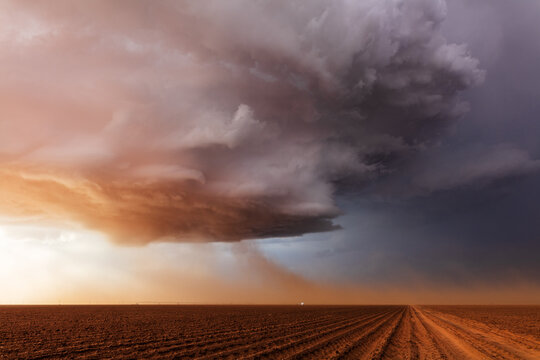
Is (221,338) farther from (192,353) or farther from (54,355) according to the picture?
(54,355)

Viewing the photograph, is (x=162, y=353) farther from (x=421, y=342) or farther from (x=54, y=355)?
(x=421, y=342)

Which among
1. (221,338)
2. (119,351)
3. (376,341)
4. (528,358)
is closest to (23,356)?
(119,351)

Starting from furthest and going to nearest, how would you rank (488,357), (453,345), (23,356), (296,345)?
1. (453,345)
2. (296,345)
3. (488,357)
4. (23,356)

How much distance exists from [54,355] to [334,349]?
15.4 metres

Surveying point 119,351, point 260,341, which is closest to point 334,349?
point 260,341

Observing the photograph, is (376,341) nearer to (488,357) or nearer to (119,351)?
(488,357)

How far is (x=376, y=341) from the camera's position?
27562 millimetres

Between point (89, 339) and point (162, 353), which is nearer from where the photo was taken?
point (162, 353)

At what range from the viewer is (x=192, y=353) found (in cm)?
2111

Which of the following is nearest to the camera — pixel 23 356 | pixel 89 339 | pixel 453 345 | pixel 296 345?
pixel 23 356

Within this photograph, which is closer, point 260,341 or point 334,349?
point 334,349

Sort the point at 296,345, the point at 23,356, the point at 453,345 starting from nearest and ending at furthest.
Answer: the point at 23,356 < the point at 296,345 < the point at 453,345

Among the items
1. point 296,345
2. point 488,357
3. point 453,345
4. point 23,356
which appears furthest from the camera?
point 453,345

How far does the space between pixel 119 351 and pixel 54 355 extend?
3239 millimetres
